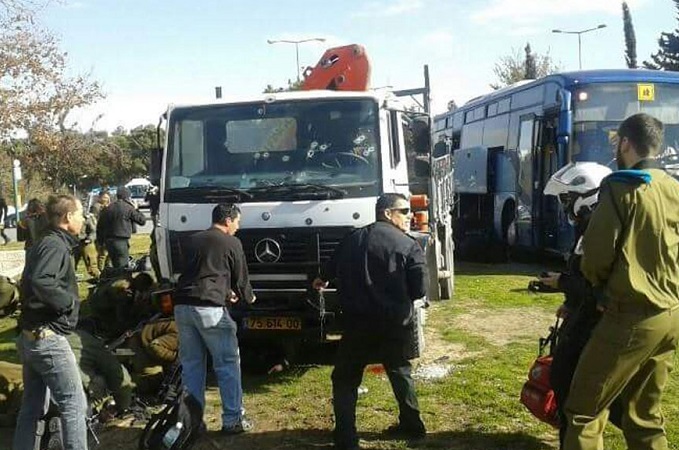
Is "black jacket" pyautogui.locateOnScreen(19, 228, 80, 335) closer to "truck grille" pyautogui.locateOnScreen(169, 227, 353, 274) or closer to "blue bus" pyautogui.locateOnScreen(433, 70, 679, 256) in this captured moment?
"truck grille" pyautogui.locateOnScreen(169, 227, 353, 274)

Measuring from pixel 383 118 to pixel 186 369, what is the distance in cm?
303

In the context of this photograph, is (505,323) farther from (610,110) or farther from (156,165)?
(610,110)

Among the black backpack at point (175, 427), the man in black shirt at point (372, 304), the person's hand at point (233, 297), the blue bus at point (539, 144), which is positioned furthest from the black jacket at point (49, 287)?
the blue bus at point (539, 144)

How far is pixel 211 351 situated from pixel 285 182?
1951 mm

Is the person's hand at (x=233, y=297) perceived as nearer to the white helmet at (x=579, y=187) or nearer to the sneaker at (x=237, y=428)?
the sneaker at (x=237, y=428)

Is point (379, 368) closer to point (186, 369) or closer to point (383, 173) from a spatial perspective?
point (383, 173)

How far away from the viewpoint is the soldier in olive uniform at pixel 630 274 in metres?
3.71

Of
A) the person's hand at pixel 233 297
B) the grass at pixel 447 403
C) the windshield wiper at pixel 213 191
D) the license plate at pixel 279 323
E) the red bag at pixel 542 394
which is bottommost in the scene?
the grass at pixel 447 403

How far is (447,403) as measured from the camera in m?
6.35

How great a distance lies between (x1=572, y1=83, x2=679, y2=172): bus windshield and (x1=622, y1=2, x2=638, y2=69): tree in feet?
149

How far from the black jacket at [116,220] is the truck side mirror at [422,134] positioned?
21.3ft

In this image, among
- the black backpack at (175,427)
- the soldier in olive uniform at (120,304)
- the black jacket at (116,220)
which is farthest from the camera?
the black jacket at (116,220)

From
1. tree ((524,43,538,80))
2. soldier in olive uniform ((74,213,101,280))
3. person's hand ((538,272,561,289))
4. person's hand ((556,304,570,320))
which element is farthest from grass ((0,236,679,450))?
tree ((524,43,538,80))

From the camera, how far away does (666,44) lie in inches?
2055
